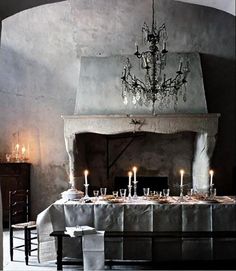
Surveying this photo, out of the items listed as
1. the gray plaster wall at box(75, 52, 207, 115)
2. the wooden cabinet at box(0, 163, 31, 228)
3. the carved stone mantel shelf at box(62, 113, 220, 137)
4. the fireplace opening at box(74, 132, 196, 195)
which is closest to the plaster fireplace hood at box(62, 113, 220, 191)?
the carved stone mantel shelf at box(62, 113, 220, 137)

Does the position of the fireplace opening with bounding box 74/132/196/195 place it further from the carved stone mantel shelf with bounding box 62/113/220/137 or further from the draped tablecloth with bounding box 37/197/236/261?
the draped tablecloth with bounding box 37/197/236/261

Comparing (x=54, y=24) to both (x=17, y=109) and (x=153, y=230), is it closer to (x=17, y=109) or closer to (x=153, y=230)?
(x=17, y=109)

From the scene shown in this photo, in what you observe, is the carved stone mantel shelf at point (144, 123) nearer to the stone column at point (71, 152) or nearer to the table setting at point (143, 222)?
the stone column at point (71, 152)

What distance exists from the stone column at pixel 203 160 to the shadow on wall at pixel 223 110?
0.70m

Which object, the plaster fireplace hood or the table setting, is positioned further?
the plaster fireplace hood

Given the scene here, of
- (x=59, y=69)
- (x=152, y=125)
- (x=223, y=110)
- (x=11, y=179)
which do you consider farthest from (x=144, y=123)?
(x=11, y=179)

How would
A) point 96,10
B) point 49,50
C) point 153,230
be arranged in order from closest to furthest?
1. point 153,230
2. point 96,10
3. point 49,50

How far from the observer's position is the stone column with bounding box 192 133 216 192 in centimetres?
764

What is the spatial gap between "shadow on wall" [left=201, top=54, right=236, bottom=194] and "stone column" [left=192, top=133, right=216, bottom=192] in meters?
0.70

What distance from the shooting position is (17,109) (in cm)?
866

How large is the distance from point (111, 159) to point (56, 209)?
3.79 m

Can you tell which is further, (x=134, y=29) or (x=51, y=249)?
(x=134, y=29)

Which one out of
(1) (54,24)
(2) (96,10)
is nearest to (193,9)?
(2) (96,10)

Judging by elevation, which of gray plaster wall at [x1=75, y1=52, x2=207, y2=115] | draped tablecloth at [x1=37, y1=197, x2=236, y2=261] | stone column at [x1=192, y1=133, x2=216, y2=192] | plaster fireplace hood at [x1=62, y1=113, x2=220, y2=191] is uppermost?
gray plaster wall at [x1=75, y1=52, x2=207, y2=115]
